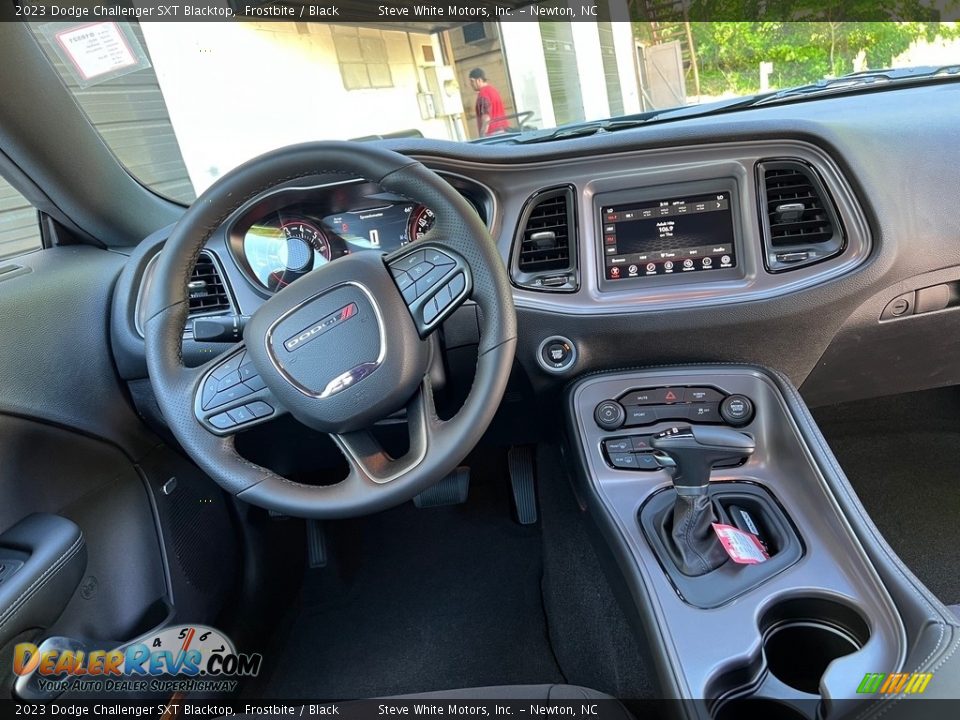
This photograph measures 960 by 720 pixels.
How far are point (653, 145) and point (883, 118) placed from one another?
576mm

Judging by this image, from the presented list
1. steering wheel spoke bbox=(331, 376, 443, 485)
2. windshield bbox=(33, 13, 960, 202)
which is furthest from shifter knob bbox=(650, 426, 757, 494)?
windshield bbox=(33, 13, 960, 202)

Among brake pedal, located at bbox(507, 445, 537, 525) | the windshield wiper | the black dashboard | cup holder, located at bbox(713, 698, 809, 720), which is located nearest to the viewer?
cup holder, located at bbox(713, 698, 809, 720)

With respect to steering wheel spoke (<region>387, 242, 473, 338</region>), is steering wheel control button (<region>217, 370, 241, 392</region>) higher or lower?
lower

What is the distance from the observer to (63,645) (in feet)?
4.16

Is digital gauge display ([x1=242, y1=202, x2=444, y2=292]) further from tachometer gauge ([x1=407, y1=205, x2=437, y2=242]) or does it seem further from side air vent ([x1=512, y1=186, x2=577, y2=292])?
side air vent ([x1=512, y1=186, x2=577, y2=292])

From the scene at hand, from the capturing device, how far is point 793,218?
4.89 ft

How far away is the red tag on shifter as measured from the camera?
1195 mm

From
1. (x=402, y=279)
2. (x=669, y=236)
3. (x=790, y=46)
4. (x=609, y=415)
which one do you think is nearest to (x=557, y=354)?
(x=609, y=415)

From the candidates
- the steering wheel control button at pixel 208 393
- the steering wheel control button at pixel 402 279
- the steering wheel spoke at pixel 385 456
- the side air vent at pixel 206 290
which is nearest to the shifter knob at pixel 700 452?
the steering wheel spoke at pixel 385 456

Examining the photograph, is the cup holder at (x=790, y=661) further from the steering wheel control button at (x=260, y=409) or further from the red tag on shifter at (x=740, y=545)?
the steering wheel control button at (x=260, y=409)

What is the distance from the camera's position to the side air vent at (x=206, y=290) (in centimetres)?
153

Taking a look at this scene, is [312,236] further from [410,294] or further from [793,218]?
[793,218]

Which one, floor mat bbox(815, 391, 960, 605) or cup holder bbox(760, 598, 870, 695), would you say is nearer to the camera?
cup holder bbox(760, 598, 870, 695)

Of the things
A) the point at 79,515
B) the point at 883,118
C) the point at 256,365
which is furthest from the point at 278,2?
the point at 883,118
